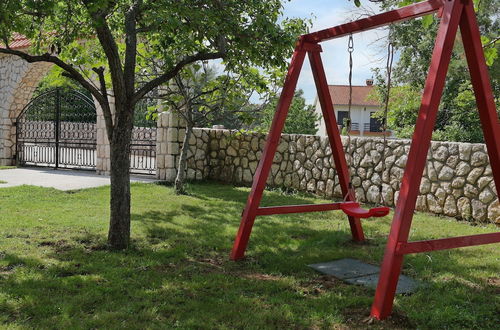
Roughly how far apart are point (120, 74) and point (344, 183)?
2.74 m

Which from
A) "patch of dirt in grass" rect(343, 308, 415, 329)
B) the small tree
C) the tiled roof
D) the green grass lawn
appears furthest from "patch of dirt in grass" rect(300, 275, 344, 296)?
the tiled roof

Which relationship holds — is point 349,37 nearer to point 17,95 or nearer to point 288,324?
point 288,324

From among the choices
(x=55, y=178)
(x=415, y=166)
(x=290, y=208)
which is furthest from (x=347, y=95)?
(x=415, y=166)

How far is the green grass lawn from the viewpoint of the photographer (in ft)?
10.9

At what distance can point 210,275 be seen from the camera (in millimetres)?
4289

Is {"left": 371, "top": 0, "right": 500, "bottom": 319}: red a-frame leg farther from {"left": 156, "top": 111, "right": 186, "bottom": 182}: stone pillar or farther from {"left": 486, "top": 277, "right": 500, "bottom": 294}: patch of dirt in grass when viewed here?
{"left": 156, "top": 111, "right": 186, "bottom": 182}: stone pillar

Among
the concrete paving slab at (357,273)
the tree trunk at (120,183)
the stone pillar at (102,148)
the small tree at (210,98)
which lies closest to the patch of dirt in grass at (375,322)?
the concrete paving slab at (357,273)

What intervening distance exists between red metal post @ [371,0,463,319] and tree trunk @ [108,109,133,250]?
2814 mm

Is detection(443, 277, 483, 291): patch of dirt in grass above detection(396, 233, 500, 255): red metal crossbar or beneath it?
beneath

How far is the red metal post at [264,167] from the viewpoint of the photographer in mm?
4801

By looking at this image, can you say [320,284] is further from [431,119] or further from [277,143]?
[431,119]

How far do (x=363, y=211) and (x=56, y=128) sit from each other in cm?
1130

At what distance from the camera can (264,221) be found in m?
7.00

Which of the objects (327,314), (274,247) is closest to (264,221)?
(274,247)
